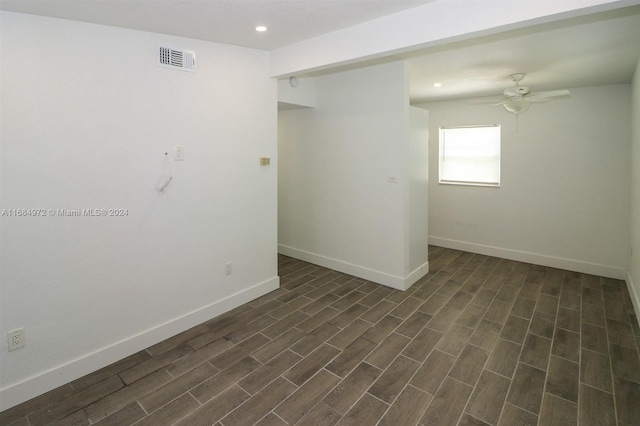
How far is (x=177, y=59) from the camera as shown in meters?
2.77

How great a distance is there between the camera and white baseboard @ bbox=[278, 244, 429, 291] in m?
3.97

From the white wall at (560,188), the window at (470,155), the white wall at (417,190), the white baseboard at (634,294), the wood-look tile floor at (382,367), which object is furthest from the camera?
the window at (470,155)

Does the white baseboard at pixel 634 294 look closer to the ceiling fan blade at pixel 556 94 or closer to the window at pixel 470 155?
the window at pixel 470 155

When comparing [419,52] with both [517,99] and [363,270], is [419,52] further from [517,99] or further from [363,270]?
[363,270]

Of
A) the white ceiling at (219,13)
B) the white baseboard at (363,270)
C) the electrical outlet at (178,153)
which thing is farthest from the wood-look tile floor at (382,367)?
the white ceiling at (219,13)

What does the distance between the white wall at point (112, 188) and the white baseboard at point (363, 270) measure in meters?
1.56

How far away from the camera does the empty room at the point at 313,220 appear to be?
81.9 inches

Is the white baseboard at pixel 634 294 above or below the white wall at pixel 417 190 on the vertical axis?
below

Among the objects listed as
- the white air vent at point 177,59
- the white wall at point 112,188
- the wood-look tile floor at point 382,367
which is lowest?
the wood-look tile floor at point 382,367

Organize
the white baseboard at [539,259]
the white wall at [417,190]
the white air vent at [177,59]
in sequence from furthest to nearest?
the white baseboard at [539,259], the white wall at [417,190], the white air vent at [177,59]

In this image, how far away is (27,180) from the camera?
2.09 meters

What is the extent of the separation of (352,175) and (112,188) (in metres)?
2.76

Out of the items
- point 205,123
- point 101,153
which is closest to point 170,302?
point 101,153

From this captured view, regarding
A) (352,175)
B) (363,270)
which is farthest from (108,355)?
(352,175)
